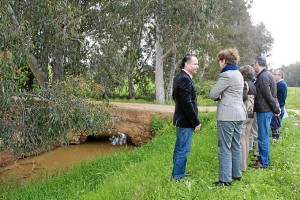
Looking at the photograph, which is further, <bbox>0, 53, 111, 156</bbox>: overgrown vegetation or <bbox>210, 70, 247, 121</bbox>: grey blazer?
<bbox>0, 53, 111, 156</bbox>: overgrown vegetation

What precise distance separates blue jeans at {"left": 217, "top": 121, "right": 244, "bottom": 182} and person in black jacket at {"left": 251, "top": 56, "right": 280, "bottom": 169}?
3.52 ft

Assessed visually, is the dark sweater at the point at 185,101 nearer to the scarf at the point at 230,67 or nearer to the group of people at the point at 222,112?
the group of people at the point at 222,112

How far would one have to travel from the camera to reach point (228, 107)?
500cm

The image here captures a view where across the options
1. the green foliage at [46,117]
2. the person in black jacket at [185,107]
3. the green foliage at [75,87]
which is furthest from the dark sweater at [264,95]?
the green foliage at [75,87]

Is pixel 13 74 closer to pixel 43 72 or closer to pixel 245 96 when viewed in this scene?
pixel 245 96

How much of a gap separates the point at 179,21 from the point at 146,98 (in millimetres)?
7377

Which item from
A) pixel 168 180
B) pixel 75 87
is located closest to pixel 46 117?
pixel 75 87

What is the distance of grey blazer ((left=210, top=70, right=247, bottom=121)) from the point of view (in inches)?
196

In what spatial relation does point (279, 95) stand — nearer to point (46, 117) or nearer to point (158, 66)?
point (46, 117)

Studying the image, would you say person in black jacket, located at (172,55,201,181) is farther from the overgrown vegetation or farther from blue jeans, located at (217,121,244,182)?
the overgrown vegetation

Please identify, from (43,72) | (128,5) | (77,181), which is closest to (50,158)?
(43,72)

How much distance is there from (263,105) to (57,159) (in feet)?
25.5

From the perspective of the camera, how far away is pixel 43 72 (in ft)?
36.2

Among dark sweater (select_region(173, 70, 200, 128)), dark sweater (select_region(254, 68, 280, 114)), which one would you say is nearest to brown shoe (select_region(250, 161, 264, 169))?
dark sweater (select_region(254, 68, 280, 114))
